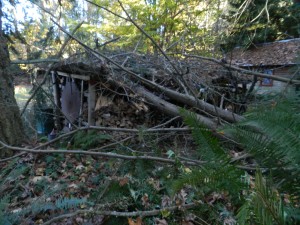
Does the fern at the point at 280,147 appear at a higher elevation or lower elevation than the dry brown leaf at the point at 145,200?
higher

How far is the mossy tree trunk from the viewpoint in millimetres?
4094

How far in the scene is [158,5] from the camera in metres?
9.56

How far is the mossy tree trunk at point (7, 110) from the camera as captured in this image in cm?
409

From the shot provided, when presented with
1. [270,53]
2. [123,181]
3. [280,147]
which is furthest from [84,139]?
[270,53]

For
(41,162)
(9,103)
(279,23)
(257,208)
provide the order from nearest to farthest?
(257,208) → (41,162) → (9,103) → (279,23)

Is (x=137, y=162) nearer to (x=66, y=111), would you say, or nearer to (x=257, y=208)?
(x=257, y=208)

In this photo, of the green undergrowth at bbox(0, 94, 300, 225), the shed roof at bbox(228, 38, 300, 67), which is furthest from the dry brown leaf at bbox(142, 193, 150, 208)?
the shed roof at bbox(228, 38, 300, 67)

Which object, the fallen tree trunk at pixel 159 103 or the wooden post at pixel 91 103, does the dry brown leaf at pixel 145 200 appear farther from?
the wooden post at pixel 91 103

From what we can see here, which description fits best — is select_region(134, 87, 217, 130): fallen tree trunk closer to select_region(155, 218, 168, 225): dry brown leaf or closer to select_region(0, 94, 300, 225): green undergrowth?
select_region(0, 94, 300, 225): green undergrowth

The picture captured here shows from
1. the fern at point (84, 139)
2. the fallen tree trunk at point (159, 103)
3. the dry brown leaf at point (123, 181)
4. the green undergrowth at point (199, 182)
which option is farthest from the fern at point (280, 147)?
the fern at point (84, 139)

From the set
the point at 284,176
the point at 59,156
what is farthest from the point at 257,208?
the point at 59,156

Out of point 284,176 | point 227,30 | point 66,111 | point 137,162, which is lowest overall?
point 66,111

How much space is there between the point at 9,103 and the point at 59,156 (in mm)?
1251

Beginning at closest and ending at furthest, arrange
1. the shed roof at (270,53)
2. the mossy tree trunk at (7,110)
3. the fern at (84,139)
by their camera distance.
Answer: the fern at (84,139)
the mossy tree trunk at (7,110)
the shed roof at (270,53)
